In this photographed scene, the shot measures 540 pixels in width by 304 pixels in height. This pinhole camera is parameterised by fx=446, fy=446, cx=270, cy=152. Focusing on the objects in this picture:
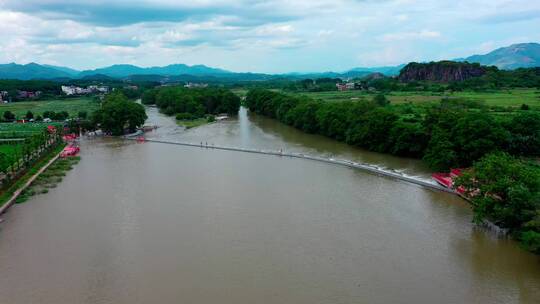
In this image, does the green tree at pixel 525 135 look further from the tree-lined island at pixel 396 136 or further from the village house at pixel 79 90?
the village house at pixel 79 90

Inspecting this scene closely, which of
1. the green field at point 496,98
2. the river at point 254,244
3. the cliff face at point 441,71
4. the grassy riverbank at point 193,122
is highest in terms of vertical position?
the cliff face at point 441,71

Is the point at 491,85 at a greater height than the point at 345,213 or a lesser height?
greater

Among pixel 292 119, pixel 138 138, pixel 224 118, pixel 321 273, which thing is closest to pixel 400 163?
pixel 321 273

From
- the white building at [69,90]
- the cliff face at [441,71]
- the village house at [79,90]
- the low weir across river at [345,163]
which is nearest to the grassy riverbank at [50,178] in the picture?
the low weir across river at [345,163]

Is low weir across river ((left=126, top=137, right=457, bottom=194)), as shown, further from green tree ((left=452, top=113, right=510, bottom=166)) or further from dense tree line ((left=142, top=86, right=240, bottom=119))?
dense tree line ((left=142, top=86, right=240, bottom=119))

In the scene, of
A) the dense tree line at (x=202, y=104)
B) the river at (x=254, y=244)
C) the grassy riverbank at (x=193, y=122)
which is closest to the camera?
the river at (x=254, y=244)

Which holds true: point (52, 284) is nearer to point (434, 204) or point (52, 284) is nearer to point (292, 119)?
point (434, 204)

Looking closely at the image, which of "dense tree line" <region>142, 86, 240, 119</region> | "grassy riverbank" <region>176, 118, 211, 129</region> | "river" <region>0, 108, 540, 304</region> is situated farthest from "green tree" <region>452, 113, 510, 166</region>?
"dense tree line" <region>142, 86, 240, 119</region>
